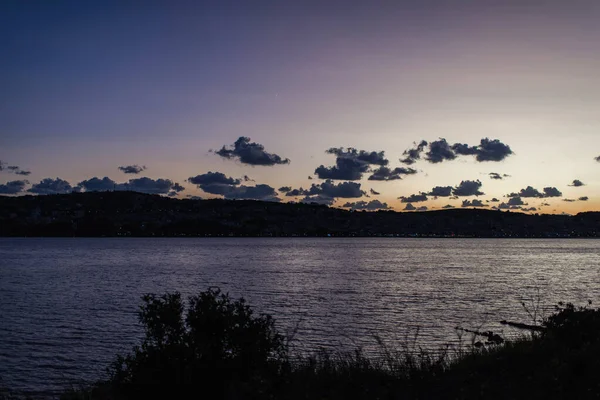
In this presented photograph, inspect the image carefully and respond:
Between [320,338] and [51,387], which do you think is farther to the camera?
[320,338]

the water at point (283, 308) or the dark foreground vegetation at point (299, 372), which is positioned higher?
the dark foreground vegetation at point (299, 372)

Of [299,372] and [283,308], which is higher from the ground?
[299,372]

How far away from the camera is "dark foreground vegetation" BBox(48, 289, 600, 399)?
11695 mm

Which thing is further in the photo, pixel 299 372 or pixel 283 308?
pixel 283 308

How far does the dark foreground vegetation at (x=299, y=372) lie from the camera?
1170 centimetres

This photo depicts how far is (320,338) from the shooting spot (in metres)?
35.5

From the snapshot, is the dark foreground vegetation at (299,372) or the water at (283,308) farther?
the water at (283,308)

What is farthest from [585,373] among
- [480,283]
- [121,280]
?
[121,280]

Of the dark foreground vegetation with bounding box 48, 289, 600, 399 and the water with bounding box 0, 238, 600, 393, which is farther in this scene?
the water with bounding box 0, 238, 600, 393

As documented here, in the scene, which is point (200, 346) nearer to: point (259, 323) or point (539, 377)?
point (259, 323)

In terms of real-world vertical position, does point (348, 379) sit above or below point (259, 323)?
below

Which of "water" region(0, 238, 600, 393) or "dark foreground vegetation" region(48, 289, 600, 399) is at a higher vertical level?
"dark foreground vegetation" region(48, 289, 600, 399)

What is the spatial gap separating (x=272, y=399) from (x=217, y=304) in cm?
468

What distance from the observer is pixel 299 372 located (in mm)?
14891
